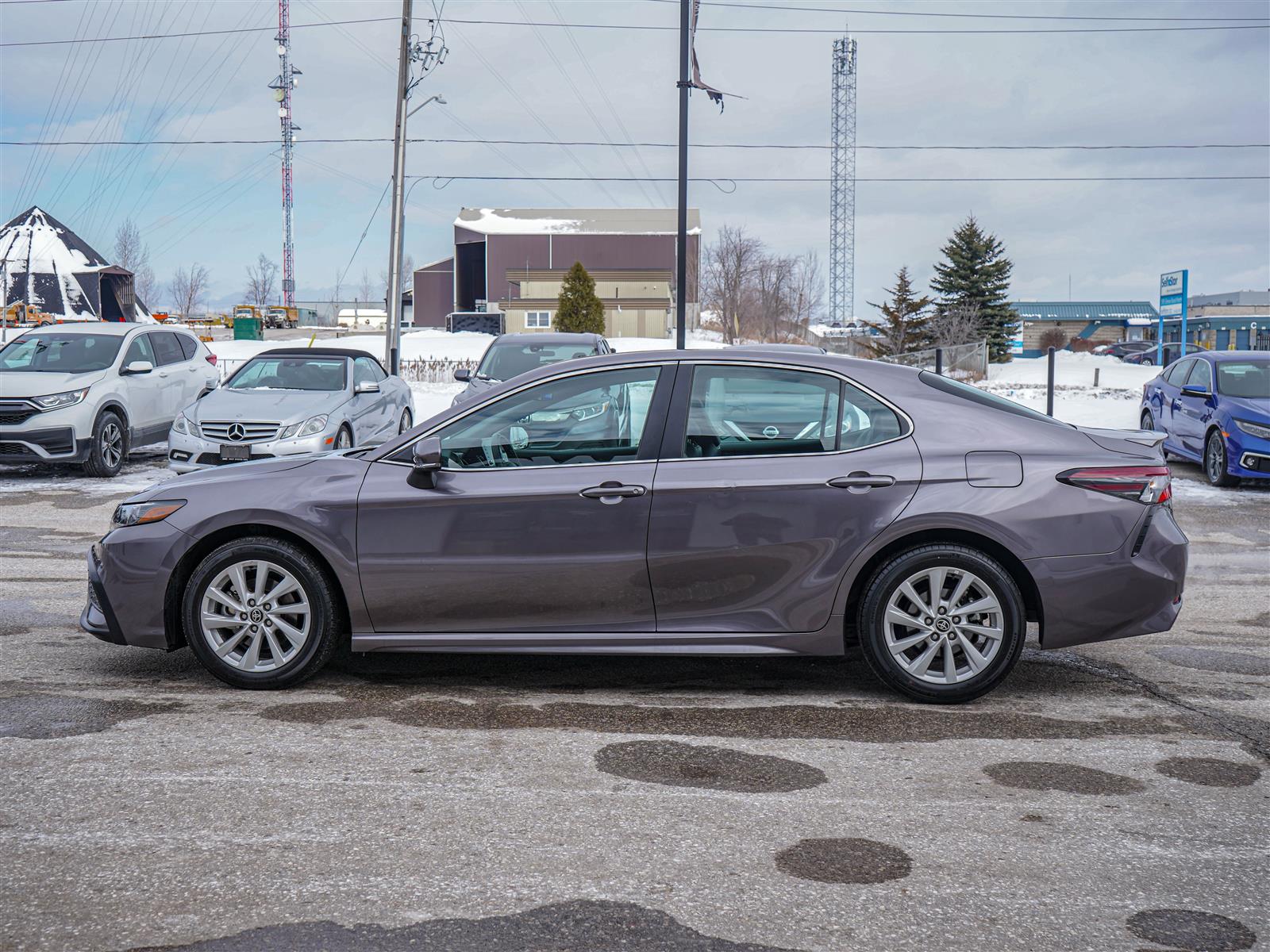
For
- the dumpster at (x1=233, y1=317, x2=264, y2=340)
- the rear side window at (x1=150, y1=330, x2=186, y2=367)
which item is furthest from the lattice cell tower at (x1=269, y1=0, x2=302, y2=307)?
the rear side window at (x1=150, y1=330, x2=186, y2=367)

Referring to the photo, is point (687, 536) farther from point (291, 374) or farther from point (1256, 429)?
point (1256, 429)

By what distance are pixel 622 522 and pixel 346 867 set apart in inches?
83.4

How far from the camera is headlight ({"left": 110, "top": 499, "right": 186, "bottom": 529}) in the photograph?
5539 mm

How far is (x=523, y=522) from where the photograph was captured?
5.30m

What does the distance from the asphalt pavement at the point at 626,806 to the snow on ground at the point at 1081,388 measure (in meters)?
4.68

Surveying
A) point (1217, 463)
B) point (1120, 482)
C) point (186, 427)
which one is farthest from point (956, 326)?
point (1120, 482)

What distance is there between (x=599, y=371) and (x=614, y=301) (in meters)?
67.2

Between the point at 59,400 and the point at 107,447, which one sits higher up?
the point at 59,400

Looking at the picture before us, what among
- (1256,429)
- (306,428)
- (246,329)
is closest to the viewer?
(306,428)

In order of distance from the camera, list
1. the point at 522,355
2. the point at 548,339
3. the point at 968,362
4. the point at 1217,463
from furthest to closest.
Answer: the point at 968,362 < the point at 548,339 < the point at 522,355 < the point at 1217,463

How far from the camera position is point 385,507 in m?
5.39

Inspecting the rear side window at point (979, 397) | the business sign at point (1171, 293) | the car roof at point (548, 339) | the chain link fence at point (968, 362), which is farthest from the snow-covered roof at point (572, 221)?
the rear side window at point (979, 397)

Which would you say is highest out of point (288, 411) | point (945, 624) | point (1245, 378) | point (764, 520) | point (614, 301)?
point (614, 301)

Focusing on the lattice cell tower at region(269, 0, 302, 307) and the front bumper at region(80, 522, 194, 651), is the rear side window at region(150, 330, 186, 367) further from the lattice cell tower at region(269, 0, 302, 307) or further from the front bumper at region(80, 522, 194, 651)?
the lattice cell tower at region(269, 0, 302, 307)
